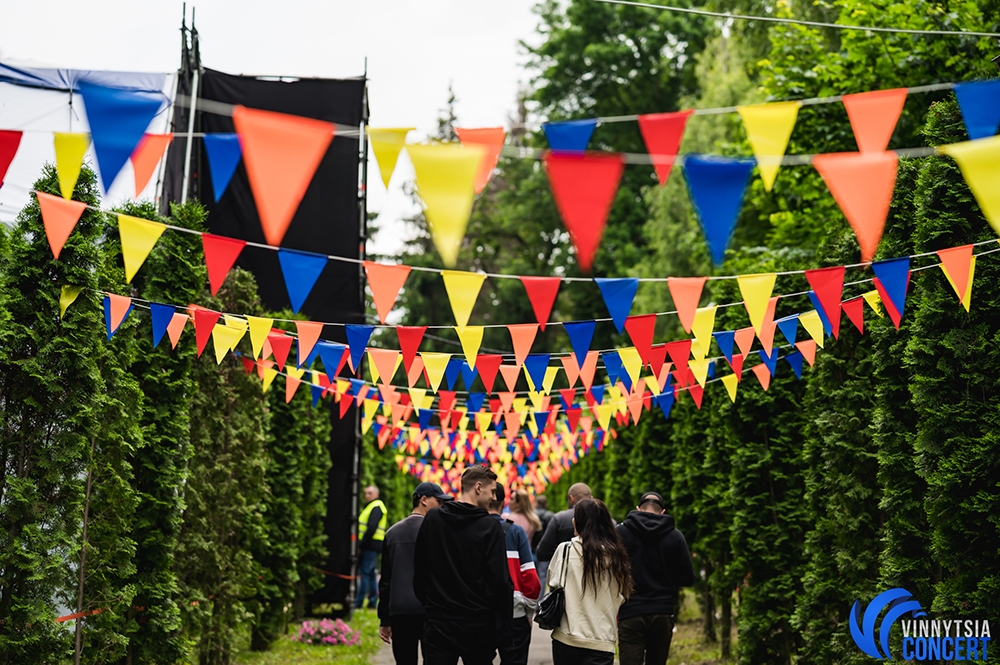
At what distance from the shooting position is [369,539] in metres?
14.5

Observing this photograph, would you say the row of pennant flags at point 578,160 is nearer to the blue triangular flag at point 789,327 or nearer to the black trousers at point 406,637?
the black trousers at point 406,637

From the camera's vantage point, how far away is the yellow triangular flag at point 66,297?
17.9 feet

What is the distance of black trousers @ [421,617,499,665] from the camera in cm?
478

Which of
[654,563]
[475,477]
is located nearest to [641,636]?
[654,563]

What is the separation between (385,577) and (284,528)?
5.62 metres

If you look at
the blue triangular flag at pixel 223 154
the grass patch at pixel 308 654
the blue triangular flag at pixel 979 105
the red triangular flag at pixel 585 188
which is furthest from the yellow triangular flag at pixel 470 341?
the grass patch at pixel 308 654

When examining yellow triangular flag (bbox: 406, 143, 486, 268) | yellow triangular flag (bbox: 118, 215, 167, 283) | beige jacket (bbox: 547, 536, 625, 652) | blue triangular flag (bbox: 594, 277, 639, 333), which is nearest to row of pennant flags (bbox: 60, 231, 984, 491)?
blue triangular flag (bbox: 594, 277, 639, 333)

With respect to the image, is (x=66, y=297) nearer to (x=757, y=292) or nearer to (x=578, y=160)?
(x=578, y=160)

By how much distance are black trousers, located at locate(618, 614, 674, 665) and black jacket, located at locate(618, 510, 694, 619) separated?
0.15 feet

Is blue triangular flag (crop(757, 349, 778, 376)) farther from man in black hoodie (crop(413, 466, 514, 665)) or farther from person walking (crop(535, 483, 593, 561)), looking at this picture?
man in black hoodie (crop(413, 466, 514, 665))

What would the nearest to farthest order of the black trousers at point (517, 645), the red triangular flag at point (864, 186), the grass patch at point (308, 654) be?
1. the red triangular flag at point (864, 186)
2. the black trousers at point (517, 645)
3. the grass patch at point (308, 654)

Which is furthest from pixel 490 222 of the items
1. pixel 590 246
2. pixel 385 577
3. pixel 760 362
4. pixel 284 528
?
pixel 590 246

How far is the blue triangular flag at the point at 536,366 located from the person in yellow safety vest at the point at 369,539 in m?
6.63

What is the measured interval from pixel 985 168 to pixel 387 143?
2069 millimetres
